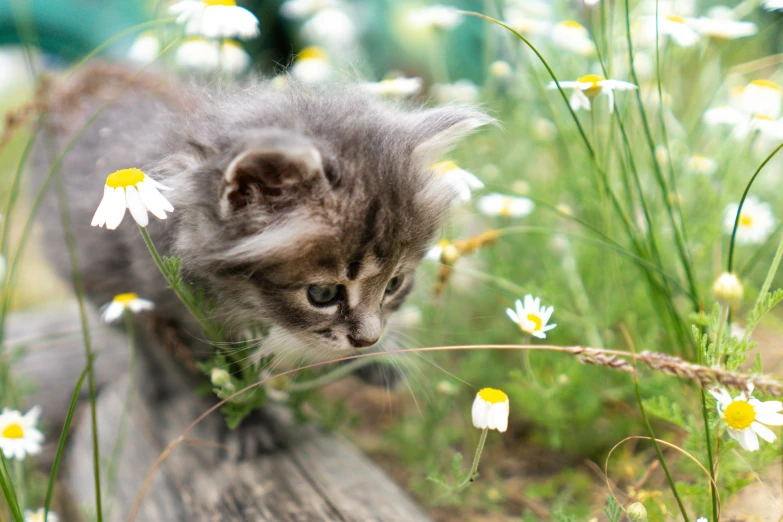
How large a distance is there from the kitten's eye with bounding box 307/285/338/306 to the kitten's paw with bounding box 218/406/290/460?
1.96 ft

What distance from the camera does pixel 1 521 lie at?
4.77ft

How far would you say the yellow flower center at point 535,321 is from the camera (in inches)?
51.9

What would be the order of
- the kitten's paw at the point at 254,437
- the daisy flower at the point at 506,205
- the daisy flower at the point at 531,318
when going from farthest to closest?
the daisy flower at the point at 506,205, the kitten's paw at the point at 254,437, the daisy flower at the point at 531,318

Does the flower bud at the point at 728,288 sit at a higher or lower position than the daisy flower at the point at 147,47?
lower

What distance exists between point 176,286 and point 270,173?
28 centimetres

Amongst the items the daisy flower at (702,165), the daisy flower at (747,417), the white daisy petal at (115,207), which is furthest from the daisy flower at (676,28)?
the white daisy petal at (115,207)

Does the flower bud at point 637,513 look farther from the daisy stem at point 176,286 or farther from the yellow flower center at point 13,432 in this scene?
the yellow flower center at point 13,432

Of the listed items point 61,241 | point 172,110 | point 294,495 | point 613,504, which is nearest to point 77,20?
point 61,241

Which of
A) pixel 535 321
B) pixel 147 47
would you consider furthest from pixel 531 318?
pixel 147 47

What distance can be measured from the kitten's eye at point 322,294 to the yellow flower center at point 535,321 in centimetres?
42

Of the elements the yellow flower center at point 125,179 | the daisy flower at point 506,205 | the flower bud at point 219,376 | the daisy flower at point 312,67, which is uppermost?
the daisy flower at point 312,67

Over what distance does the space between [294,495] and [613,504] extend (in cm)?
84

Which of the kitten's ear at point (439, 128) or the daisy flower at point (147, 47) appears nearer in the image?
the kitten's ear at point (439, 128)

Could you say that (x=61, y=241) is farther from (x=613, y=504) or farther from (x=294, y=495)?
(x=613, y=504)
